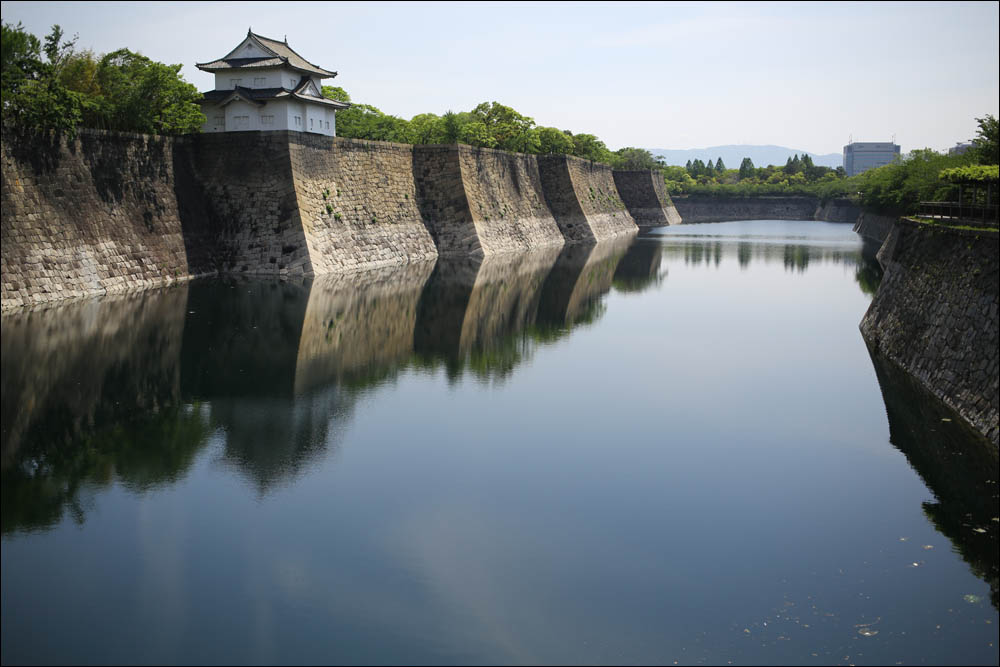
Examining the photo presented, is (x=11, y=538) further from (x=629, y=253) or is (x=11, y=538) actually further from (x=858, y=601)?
(x=629, y=253)

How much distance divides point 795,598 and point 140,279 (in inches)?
817

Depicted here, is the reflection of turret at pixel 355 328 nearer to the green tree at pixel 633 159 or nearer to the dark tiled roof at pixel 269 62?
the dark tiled roof at pixel 269 62

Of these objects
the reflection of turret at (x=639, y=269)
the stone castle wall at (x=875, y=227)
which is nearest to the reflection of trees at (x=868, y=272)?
the stone castle wall at (x=875, y=227)

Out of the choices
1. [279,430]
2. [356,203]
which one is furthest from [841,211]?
[279,430]

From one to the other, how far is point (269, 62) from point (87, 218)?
11.4 metres

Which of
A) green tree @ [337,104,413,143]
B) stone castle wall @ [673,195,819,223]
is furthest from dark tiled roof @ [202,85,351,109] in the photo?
stone castle wall @ [673,195,819,223]

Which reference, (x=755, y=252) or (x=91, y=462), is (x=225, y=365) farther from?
(x=755, y=252)

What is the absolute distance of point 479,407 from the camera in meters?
13.1

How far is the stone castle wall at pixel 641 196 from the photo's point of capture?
73.5 m

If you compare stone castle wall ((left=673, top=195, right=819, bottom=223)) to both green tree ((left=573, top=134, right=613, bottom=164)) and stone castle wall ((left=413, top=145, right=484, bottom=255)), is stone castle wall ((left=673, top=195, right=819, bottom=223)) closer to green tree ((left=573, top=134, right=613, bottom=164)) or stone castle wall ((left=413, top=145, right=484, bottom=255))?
green tree ((left=573, top=134, right=613, bottom=164))

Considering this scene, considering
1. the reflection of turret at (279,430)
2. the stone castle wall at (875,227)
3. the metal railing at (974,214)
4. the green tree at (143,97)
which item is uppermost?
the green tree at (143,97)

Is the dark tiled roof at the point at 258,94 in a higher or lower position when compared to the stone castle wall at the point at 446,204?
higher

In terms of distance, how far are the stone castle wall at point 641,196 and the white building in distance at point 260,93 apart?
4505cm

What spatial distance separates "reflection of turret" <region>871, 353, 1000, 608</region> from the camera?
26.7 ft
